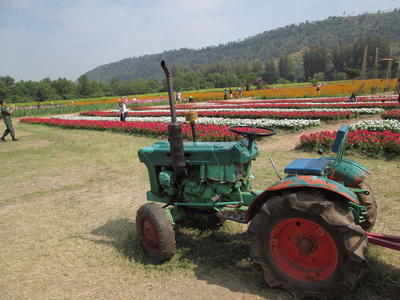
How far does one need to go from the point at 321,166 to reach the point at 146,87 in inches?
3424

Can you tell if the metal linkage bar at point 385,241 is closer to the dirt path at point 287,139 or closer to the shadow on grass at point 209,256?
the shadow on grass at point 209,256

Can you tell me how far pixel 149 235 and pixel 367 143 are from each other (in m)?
6.68

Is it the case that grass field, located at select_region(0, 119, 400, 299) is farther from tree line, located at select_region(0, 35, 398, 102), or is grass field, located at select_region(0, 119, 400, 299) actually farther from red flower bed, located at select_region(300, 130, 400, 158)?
tree line, located at select_region(0, 35, 398, 102)

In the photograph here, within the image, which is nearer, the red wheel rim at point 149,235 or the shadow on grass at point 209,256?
the shadow on grass at point 209,256

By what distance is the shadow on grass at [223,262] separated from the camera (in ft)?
8.23

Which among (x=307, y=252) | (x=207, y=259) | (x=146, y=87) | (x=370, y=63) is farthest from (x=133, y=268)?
(x=370, y=63)

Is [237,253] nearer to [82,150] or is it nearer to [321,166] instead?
[321,166]

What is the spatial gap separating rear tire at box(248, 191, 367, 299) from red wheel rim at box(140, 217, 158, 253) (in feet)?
3.95

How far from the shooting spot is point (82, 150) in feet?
34.7

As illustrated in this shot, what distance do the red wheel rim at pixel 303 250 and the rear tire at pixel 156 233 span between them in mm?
1151

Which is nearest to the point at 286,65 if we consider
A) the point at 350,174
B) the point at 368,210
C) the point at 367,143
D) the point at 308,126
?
the point at 308,126

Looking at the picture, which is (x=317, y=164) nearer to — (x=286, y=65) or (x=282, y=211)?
(x=282, y=211)

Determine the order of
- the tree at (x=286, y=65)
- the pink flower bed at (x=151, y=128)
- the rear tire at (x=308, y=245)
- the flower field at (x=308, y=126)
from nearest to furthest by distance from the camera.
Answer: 1. the rear tire at (x=308, y=245)
2. the flower field at (x=308, y=126)
3. the pink flower bed at (x=151, y=128)
4. the tree at (x=286, y=65)

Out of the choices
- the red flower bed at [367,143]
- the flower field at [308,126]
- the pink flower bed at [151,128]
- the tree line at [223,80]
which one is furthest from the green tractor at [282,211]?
the tree line at [223,80]
